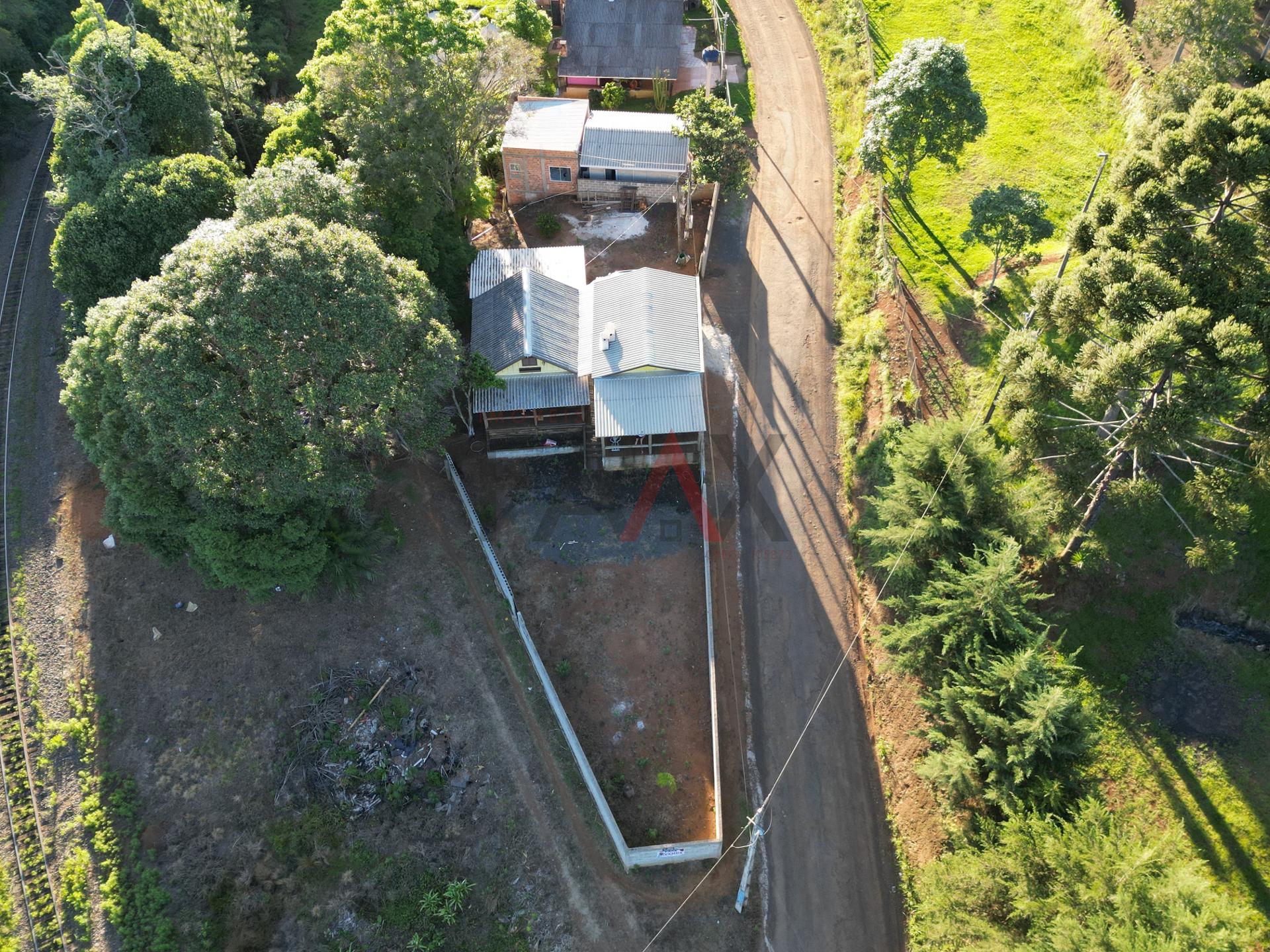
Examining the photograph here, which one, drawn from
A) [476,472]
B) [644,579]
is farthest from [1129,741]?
[476,472]

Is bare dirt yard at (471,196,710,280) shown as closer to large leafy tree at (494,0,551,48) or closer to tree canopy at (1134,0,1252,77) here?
large leafy tree at (494,0,551,48)

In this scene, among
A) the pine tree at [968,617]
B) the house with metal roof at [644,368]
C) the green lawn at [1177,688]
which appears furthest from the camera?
the house with metal roof at [644,368]

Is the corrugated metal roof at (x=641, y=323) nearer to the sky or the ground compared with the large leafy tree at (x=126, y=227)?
nearer to the ground

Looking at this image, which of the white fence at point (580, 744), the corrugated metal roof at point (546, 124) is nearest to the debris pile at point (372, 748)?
the white fence at point (580, 744)

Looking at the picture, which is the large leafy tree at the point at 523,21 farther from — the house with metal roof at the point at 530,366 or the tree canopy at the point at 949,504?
the tree canopy at the point at 949,504

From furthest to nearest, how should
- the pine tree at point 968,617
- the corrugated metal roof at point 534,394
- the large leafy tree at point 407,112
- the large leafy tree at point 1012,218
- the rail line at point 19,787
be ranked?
1. the large leafy tree at point 407,112
2. the corrugated metal roof at point 534,394
3. the large leafy tree at point 1012,218
4. the rail line at point 19,787
5. the pine tree at point 968,617

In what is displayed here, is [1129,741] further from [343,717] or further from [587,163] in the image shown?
[587,163]
